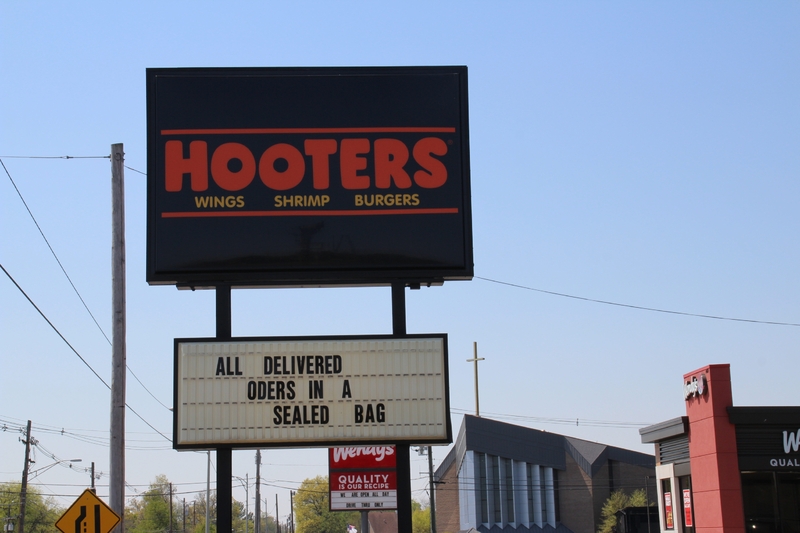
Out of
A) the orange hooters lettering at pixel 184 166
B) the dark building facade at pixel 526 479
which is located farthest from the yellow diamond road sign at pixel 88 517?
the dark building facade at pixel 526 479

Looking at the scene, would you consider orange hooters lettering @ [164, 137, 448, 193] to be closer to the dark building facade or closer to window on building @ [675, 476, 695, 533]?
window on building @ [675, 476, 695, 533]

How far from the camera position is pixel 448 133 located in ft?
40.9

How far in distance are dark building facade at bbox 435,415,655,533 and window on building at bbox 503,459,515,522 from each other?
6 cm

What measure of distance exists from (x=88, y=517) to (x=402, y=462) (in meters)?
6.11

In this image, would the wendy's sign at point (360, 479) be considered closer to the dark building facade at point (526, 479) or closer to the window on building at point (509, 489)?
the dark building facade at point (526, 479)

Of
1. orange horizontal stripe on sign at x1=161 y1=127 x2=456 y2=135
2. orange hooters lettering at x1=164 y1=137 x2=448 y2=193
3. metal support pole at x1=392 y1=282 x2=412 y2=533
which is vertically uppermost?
orange horizontal stripe on sign at x1=161 y1=127 x2=456 y2=135

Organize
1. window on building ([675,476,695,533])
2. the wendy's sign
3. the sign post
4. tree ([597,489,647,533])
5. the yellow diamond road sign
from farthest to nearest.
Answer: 1. tree ([597,489,647,533])
2. the wendy's sign
3. window on building ([675,476,695,533])
4. the yellow diamond road sign
5. the sign post

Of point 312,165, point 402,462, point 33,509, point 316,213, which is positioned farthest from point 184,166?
point 33,509

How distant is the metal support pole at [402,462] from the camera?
39.2ft

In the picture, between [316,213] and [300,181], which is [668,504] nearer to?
[316,213]

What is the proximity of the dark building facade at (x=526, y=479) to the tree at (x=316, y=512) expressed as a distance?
72.9 metres

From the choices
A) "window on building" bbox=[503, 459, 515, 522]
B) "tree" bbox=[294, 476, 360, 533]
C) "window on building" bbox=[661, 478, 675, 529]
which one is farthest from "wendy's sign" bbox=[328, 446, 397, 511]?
"tree" bbox=[294, 476, 360, 533]

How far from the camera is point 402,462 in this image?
12.0 meters

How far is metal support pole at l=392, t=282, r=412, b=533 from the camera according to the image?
11953 mm
